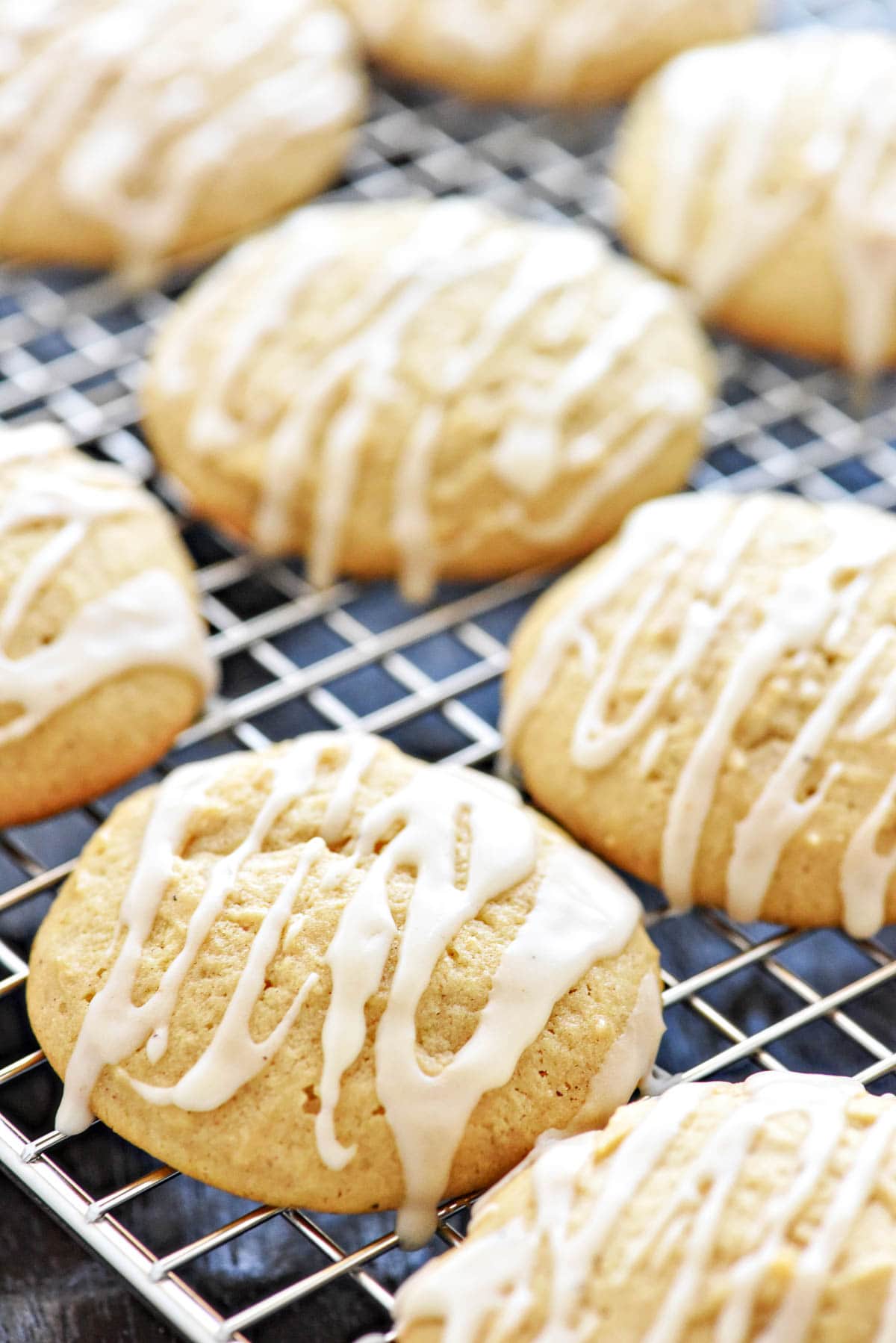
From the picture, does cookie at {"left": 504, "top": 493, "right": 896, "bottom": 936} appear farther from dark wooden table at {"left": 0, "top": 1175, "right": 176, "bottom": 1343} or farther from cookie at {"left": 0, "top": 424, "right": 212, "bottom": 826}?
dark wooden table at {"left": 0, "top": 1175, "right": 176, "bottom": 1343}

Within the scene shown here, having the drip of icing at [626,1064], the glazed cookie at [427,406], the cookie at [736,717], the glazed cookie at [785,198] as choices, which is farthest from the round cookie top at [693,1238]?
the glazed cookie at [785,198]

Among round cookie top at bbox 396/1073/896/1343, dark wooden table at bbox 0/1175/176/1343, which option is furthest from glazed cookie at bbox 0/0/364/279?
round cookie top at bbox 396/1073/896/1343

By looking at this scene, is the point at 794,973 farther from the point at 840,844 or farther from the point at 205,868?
the point at 205,868

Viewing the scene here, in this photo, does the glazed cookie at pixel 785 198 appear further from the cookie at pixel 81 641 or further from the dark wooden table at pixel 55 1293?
the dark wooden table at pixel 55 1293

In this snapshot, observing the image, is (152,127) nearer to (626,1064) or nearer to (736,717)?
(736,717)

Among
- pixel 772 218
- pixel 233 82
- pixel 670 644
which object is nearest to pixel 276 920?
pixel 670 644
